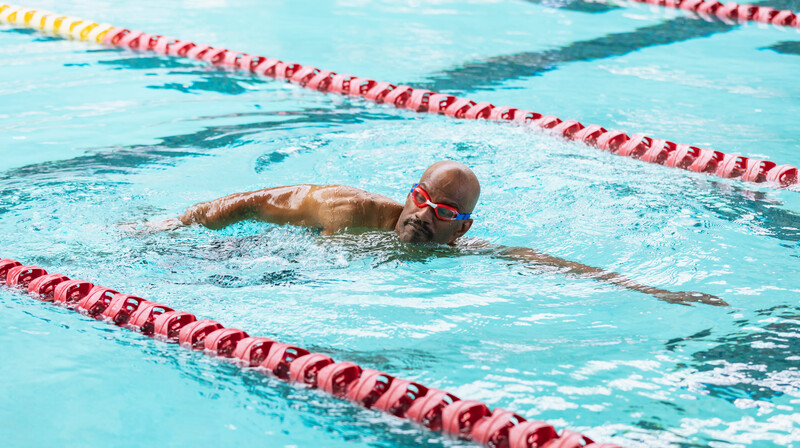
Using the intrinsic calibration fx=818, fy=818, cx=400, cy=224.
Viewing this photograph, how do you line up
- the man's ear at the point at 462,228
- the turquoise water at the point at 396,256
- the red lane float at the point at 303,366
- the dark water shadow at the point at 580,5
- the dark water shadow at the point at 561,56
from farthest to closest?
the dark water shadow at the point at 580,5
the dark water shadow at the point at 561,56
the man's ear at the point at 462,228
the turquoise water at the point at 396,256
the red lane float at the point at 303,366

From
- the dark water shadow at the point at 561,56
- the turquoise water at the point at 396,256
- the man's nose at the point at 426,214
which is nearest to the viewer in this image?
the turquoise water at the point at 396,256

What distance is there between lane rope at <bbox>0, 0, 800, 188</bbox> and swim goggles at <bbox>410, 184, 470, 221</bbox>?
2.83 meters

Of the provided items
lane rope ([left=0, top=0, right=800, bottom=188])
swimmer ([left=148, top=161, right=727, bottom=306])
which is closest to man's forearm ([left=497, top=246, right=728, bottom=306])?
swimmer ([left=148, top=161, right=727, bottom=306])

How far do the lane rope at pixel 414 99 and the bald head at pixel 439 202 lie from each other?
9.04 ft

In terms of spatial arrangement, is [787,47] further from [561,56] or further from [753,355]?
[753,355]

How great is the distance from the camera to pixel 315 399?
3.08m

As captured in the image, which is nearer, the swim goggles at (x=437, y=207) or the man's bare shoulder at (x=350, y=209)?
the swim goggles at (x=437, y=207)

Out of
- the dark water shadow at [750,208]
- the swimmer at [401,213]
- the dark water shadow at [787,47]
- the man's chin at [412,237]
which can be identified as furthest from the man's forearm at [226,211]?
the dark water shadow at [787,47]

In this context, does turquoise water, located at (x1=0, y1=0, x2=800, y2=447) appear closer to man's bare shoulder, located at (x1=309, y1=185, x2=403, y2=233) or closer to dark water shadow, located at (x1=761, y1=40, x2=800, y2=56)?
man's bare shoulder, located at (x1=309, y1=185, x2=403, y2=233)

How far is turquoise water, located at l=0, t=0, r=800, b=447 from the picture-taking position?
304 cm

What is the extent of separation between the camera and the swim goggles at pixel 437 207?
4003mm

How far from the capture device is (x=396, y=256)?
423cm

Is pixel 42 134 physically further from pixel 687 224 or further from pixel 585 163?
pixel 687 224

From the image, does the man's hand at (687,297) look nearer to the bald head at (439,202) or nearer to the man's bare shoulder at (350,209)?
the bald head at (439,202)
